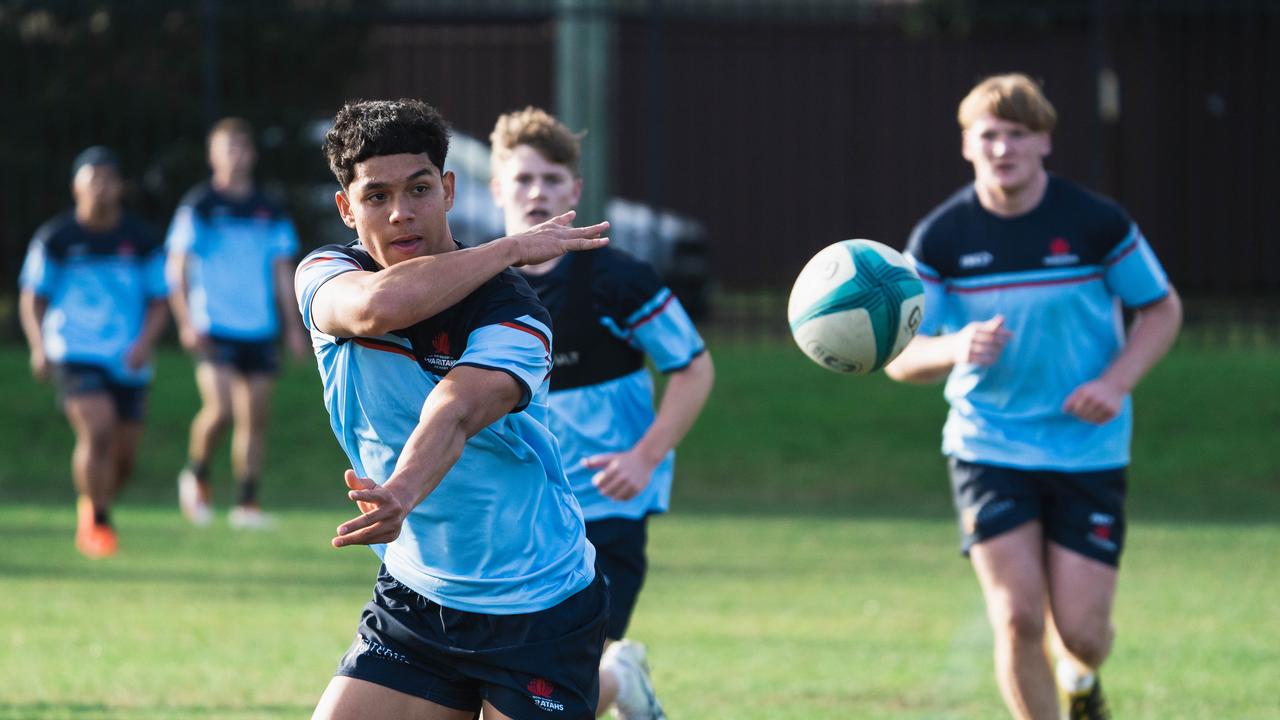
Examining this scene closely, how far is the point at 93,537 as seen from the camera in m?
10.3

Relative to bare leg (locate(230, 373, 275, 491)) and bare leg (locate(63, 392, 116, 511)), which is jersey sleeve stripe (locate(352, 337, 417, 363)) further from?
bare leg (locate(230, 373, 275, 491))

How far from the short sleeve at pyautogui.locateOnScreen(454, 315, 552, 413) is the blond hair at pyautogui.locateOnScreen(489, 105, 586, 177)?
1777 mm

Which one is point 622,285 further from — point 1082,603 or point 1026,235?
point 1082,603

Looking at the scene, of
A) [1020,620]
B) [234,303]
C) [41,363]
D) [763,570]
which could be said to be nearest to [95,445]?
[41,363]

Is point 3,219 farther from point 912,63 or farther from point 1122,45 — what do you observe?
A: point 1122,45

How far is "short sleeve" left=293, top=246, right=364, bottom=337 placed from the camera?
12.2ft

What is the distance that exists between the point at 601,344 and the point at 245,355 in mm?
6474

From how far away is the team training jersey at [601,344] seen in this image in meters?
5.27

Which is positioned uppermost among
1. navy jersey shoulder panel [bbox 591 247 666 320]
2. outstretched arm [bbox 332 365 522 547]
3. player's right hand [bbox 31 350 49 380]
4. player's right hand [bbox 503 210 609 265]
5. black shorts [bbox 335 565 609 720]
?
player's right hand [bbox 503 210 609 265]

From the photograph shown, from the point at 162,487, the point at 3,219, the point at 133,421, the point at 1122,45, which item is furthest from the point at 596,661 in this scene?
the point at 1122,45

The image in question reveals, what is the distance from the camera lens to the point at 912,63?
17.2 m

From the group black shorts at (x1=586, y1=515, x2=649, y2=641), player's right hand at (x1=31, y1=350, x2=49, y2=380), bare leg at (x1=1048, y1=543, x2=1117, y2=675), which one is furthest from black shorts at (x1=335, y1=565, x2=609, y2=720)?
player's right hand at (x1=31, y1=350, x2=49, y2=380)

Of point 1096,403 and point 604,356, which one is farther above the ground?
point 604,356

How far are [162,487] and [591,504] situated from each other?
8847 mm
